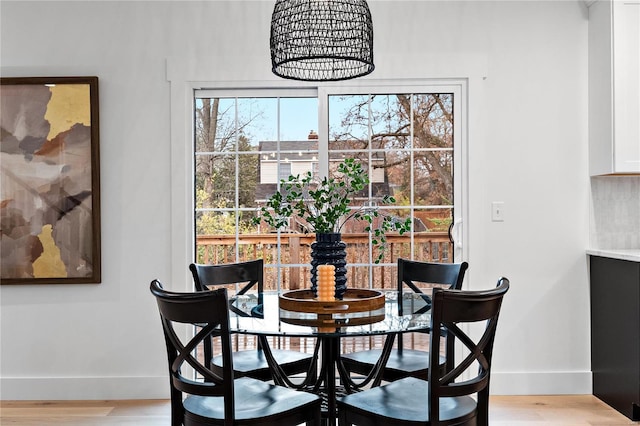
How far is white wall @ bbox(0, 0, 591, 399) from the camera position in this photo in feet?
12.4

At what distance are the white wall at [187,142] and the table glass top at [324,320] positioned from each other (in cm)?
132

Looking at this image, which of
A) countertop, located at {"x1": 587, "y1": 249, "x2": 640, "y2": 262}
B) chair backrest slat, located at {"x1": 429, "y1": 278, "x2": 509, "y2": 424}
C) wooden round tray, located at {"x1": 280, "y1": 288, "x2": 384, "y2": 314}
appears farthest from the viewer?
countertop, located at {"x1": 587, "y1": 249, "x2": 640, "y2": 262}

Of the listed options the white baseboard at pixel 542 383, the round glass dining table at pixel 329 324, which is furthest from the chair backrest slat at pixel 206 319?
the white baseboard at pixel 542 383

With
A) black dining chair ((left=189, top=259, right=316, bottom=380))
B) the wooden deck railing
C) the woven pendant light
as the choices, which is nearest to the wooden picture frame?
the wooden deck railing

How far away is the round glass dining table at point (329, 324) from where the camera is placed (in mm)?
2092

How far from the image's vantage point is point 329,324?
2.17 m

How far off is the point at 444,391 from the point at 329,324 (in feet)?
1.51

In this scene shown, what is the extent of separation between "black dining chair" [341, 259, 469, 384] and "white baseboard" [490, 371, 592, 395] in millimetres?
1067

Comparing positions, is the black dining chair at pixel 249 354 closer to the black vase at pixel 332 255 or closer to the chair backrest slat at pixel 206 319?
the black vase at pixel 332 255

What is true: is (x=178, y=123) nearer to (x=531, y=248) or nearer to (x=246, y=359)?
(x=246, y=359)

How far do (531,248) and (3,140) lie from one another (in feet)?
11.2

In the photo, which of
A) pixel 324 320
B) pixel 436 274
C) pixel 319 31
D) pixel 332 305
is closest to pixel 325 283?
pixel 332 305

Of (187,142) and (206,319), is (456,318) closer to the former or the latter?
(206,319)

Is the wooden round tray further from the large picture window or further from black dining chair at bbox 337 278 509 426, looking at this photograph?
the large picture window
